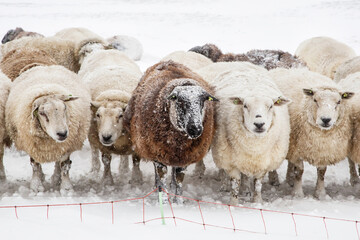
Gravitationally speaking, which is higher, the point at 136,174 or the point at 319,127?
the point at 319,127

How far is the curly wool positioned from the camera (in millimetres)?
5848

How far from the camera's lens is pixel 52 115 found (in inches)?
219

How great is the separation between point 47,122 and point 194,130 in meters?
2.08

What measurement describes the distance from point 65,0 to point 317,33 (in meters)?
25.3

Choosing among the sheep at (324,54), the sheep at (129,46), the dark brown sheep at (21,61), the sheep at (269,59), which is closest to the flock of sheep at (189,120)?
the dark brown sheep at (21,61)

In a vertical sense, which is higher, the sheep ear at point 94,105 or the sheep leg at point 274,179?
the sheep ear at point 94,105

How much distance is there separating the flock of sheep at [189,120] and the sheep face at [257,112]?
0.04 feet

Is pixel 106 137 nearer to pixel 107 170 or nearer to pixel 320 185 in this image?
pixel 107 170

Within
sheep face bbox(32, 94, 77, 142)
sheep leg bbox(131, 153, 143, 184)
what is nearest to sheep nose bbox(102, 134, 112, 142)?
sheep face bbox(32, 94, 77, 142)

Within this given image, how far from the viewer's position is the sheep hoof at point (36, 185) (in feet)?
20.0

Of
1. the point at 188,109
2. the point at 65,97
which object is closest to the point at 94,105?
the point at 65,97

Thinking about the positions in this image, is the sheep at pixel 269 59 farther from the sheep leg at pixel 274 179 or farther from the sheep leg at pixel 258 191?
the sheep leg at pixel 258 191

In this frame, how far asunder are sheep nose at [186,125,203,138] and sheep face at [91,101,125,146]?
1575 mm

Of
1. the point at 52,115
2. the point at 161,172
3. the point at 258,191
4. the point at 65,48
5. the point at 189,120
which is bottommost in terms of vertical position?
the point at 258,191
